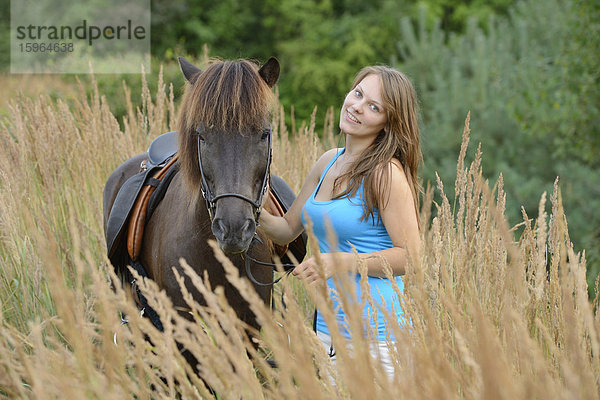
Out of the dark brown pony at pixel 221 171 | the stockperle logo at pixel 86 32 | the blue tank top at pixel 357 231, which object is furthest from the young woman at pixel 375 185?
the stockperle logo at pixel 86 32

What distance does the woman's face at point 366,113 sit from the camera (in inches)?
96.3

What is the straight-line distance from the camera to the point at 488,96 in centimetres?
1104

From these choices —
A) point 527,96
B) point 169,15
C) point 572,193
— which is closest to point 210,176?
point 527,96

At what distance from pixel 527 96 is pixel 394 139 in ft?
20.4

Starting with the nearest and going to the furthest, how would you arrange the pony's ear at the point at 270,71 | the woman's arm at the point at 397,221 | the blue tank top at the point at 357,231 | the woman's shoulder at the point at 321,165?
1. the woman's arm at the point at 397,221
2. the blue tank top at the point at 357,231
3. the pony's ear at the point at 270,71
4. the woman's shoulder at the point at 321,165

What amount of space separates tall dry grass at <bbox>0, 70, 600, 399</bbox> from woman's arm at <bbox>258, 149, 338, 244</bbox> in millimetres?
400


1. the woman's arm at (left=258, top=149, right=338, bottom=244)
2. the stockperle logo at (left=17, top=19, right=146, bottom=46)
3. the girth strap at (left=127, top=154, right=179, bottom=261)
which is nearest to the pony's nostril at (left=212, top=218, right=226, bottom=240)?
the woman's arm at (left=258, top=149, right=338, bottom=244)

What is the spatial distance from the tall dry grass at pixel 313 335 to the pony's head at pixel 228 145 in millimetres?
327

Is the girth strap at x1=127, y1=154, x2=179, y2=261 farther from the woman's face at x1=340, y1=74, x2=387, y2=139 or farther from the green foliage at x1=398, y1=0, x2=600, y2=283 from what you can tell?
the green foliage at x1=398, y1=0, x2=600, y2=283

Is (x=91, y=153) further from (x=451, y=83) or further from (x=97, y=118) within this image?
(x=451, y=83)

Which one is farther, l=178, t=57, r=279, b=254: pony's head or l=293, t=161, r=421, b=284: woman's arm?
l=293, t=161, r=421, b=284: woman's arm

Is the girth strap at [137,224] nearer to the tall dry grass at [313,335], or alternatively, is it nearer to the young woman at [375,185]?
the tall dry grass at [313,335]

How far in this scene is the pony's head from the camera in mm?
2125

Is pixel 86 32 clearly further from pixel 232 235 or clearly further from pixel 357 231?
pixel 232 235
